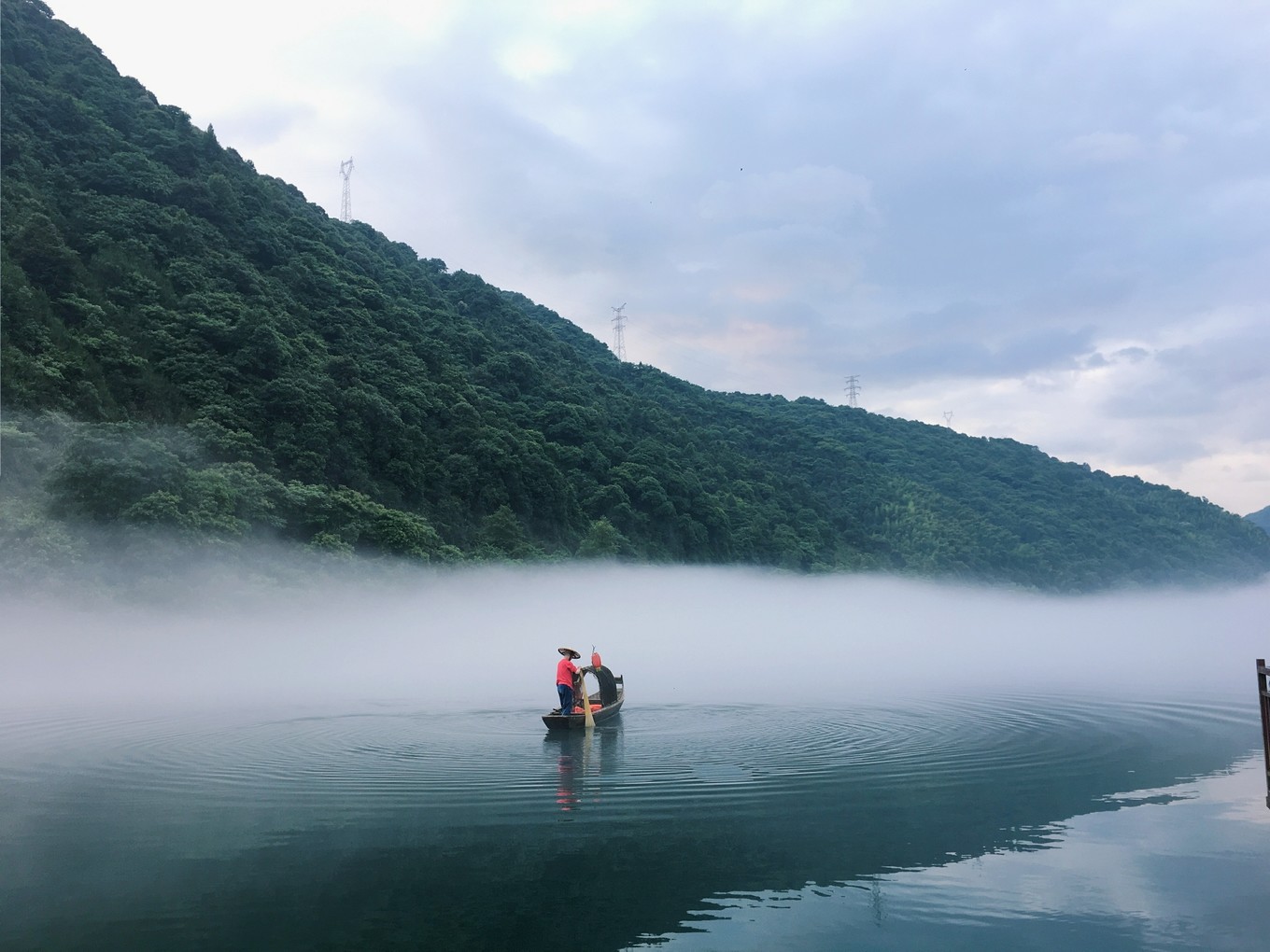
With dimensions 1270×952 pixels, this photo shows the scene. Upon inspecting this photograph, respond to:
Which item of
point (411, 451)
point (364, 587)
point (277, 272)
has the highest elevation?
point (277, 272)

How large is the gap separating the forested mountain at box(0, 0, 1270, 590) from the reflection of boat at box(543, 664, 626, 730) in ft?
83.1

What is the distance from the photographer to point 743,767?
1814 centimetres

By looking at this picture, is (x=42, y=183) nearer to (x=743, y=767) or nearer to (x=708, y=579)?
(x=708, y=579)

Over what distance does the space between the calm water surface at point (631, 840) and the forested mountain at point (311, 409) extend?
86.6 ft

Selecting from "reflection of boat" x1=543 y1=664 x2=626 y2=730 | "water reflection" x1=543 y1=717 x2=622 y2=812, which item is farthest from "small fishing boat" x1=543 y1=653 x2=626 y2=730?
"water reflection" x1=543 y1=717 x2=622 y2=812

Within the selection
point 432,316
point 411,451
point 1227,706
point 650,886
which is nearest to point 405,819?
point 650,886

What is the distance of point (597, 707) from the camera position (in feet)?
80.1

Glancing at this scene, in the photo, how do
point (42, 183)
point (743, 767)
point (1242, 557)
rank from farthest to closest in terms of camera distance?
point (1242, 557)
point (42, 183)
point (743, 767)

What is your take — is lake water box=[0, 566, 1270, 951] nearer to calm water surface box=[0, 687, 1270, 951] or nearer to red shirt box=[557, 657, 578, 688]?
calm water surface box=[0, 687, 1270, 951]

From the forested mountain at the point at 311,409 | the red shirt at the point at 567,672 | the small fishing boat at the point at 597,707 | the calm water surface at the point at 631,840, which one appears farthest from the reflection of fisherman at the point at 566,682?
the forested mountain at the point at 311,409

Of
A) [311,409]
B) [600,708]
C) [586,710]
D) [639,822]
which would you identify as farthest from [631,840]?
[311,409]

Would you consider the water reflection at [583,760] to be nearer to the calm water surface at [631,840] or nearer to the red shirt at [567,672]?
the calm water surface at [631,840]

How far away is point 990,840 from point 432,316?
91.7 m

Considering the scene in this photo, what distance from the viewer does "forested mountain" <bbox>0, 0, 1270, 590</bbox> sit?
4866cm
